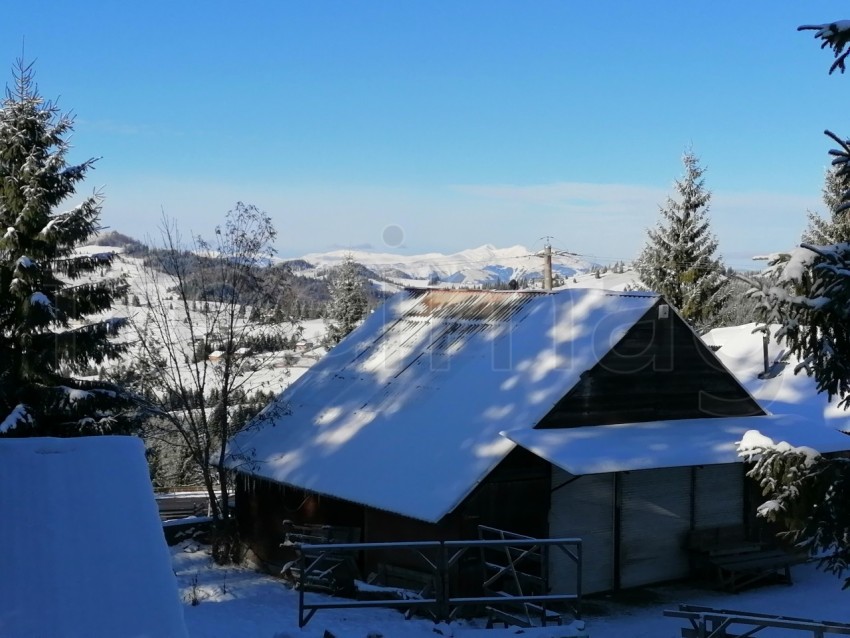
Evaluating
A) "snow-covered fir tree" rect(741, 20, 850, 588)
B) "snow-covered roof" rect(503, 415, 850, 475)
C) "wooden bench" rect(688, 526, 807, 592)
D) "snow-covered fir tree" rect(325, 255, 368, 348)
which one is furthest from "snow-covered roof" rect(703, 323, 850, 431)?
"snow-covered fir tree" rect(325, 255, 368, 348)

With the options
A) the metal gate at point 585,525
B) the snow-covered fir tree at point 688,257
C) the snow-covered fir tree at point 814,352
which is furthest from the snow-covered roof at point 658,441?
the snow-covered fir tree at point 688,257

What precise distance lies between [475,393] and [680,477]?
3.99 metres

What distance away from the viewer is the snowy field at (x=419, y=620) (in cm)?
1005

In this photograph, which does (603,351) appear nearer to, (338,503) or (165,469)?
(338,503)

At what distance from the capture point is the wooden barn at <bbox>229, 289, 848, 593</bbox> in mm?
14414

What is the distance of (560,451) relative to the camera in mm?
13766

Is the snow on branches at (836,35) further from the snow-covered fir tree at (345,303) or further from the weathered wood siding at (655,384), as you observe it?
the snow-covered fir tree at (345,303)

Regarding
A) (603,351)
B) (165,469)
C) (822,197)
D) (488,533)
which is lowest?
(165,469)

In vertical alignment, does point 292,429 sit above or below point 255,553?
above

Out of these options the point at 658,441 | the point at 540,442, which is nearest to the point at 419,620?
the point at 540,442

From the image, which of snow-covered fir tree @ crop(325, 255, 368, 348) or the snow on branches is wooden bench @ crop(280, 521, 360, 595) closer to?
the snow on branches

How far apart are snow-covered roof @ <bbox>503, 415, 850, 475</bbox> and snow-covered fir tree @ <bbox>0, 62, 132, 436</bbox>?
793 centimetres

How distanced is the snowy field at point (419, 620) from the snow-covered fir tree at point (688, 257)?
63.9 feet

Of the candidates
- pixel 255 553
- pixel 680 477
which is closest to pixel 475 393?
pixel 680 477
